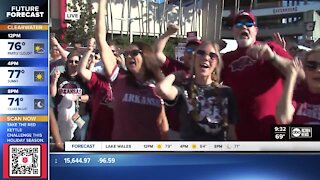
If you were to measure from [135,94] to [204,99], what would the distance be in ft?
1.30

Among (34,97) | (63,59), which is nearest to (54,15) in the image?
(63,59)

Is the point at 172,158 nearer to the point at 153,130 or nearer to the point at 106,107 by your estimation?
the point at 153,130

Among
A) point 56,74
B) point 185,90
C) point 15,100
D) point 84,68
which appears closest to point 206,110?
point 185,90

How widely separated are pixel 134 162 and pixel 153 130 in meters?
0.21

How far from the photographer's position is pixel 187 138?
127 inches

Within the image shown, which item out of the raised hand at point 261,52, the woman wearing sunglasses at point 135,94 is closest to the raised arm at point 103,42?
the woman wearing sunglasses at point 135,94

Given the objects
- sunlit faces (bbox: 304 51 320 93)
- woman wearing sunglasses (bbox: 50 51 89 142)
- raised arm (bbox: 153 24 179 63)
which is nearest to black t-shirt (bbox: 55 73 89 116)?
woman wearing sunglasses (bbox: 50 51 89 142)

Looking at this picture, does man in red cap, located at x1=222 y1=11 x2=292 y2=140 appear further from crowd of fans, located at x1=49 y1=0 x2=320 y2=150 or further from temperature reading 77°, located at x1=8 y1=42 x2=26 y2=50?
temperature reading 77°, located at x1=8 y1=42 x2=26 y2=50

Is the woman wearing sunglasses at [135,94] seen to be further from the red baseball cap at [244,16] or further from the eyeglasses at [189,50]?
the red baseball cap at [244,16]

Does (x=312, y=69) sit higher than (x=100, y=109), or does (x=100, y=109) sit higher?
(x=312, y=69)

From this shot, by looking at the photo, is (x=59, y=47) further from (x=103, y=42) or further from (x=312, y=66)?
(x=312, y=66)

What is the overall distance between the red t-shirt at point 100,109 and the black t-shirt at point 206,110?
39 cm

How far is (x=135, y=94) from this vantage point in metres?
3.27

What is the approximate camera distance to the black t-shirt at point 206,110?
128 inches
